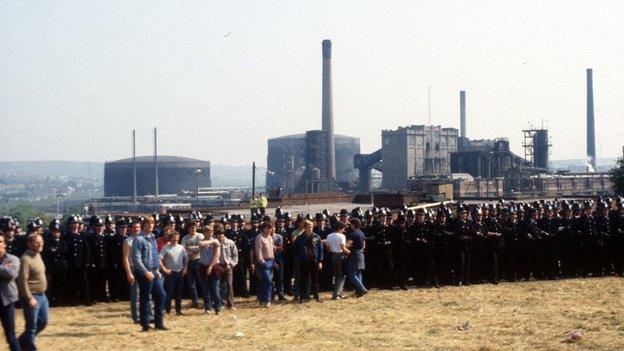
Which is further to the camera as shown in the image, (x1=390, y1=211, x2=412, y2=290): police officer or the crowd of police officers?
(x1=390, y1=211, x2=412, y2=290): police officer

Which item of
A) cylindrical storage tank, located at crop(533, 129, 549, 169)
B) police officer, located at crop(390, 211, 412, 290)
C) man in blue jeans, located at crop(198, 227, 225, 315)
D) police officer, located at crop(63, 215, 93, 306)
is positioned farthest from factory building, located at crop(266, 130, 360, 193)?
man in blue jeans, located at crop(198, 227, 225, 315)

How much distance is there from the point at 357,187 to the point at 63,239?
99589mm

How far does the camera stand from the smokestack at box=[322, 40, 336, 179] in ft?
365

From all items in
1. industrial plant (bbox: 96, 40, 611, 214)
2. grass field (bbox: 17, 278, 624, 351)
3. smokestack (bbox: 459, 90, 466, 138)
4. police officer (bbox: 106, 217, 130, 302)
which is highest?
smokestack (bbox: 459, 90, 466, 138)

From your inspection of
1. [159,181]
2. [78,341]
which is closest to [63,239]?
[78,341]

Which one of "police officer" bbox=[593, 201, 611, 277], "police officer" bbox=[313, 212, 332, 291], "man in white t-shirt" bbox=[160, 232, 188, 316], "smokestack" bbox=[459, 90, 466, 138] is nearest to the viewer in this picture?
"man in white t-shirt" bbox=[160, 232, 188, 316]

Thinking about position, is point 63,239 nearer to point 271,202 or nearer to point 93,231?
point 93,231

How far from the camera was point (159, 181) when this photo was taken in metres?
158

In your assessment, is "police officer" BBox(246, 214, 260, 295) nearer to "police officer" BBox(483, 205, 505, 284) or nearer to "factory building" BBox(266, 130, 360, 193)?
"police officer" BBox(483, 205, 505, 284)

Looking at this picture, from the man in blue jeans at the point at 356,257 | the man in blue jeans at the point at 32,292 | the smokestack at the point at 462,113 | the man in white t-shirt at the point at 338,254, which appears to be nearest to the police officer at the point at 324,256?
the man in white t-shirt at the point at 338,254

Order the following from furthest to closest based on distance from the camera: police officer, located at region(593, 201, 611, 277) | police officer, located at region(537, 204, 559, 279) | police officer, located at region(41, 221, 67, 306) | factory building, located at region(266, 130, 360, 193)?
factory building, located at region(266, 130, 360, 193) → police officer, located at region(593, 201, 611, 277) → police officer, located at region(537, 204, 559, 279) → police officer, located at region(41, 221, 67, 306)

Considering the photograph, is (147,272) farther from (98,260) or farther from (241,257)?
(241,257)

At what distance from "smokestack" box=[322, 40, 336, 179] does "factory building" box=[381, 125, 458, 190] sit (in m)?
9.86

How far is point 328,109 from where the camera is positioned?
4444 inches
